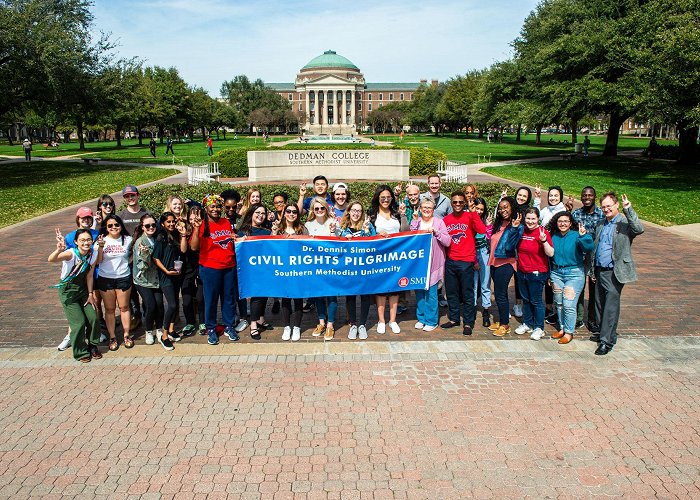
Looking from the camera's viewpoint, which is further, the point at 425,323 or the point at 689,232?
the point at 689,232

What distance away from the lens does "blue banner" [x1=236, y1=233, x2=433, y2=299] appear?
718cm

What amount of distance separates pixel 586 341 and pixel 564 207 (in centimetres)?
208

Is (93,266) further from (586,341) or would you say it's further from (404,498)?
(586,341)

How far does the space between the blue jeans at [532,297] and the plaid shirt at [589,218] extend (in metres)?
1.01

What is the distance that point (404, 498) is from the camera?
13.4 feet

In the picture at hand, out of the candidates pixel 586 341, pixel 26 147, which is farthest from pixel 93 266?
pixel 26 147

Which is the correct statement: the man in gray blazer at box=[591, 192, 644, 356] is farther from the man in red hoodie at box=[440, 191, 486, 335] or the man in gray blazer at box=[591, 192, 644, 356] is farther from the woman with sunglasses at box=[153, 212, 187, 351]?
the woman with sunglasses at box=[153, 212, 187, 351]

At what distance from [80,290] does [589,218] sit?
683cm

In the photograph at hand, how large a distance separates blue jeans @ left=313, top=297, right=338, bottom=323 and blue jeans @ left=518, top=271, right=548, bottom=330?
261 centimetres

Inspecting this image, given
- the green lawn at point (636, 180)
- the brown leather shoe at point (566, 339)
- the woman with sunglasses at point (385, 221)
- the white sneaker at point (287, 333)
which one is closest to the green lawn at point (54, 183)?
the white sneaker at point (287, 333)

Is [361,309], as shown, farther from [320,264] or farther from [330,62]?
[330,62]

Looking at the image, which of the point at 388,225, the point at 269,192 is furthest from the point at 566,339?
the point at 269,192

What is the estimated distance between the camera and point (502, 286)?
23.7 feet

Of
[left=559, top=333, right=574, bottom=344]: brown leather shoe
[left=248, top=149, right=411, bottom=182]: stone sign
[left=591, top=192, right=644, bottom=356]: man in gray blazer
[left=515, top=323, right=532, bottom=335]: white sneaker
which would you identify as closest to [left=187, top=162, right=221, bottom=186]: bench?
[left=248, top=149, right=411, bottom=182]: stone sign
